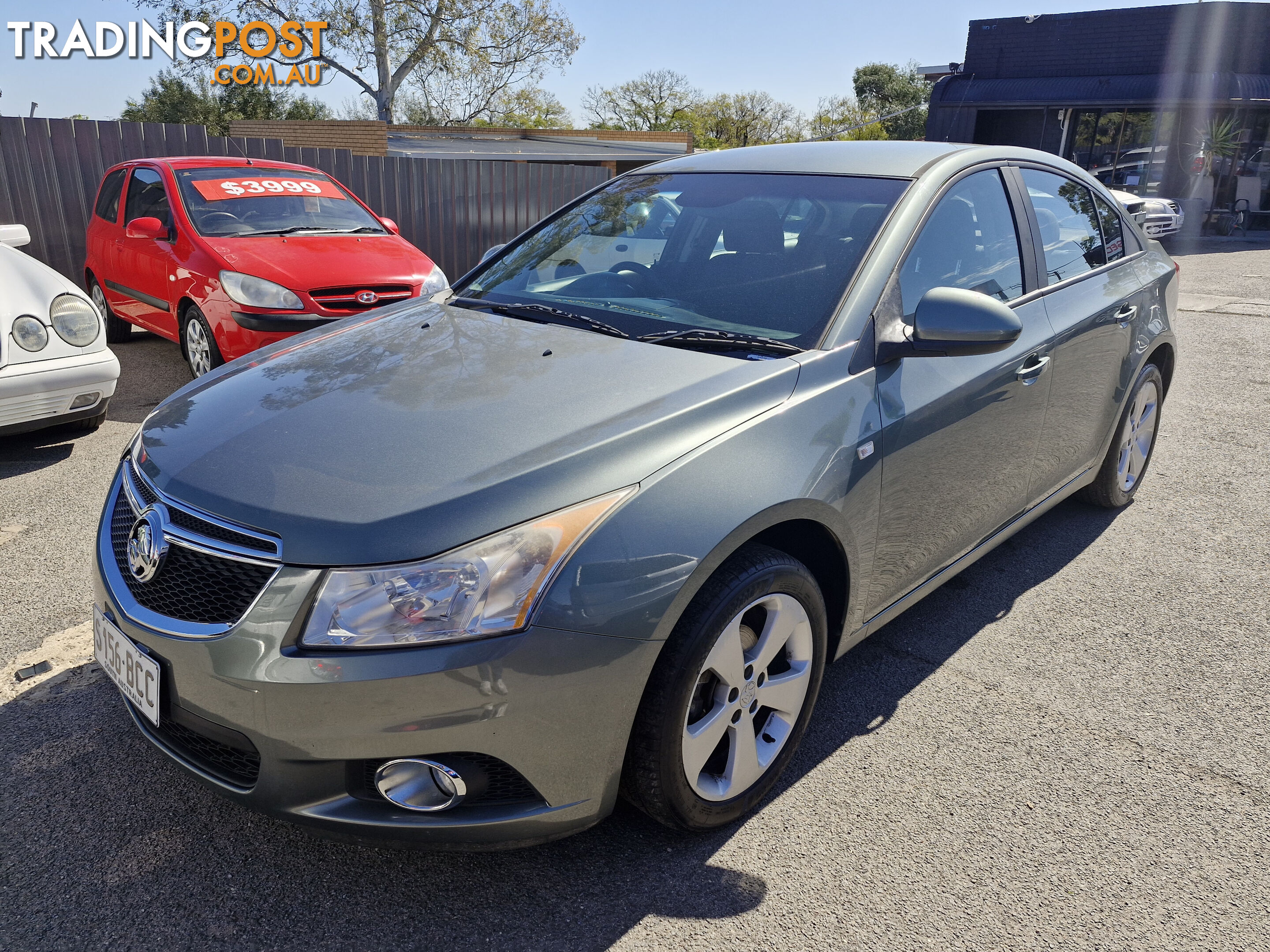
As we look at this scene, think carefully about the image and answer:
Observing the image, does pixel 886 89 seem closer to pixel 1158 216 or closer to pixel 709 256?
pixel 1158 216

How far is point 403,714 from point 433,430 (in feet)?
2.17

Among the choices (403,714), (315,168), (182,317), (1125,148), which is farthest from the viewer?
(1125,148)

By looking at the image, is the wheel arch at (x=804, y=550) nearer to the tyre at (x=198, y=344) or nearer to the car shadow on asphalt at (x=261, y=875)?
the car shadow on asphalt at (x=261, y=875)

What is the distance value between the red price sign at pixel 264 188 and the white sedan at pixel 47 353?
2038 mm

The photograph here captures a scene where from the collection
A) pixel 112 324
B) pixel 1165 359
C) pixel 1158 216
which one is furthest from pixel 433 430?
pixel 1158 216

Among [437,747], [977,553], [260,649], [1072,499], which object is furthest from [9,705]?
[1072,499]

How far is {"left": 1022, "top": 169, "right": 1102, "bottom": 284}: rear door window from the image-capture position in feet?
11.1

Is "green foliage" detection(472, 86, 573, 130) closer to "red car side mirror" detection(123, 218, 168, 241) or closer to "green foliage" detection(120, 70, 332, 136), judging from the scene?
"green foliage" detection(120, 70, 332, 136)

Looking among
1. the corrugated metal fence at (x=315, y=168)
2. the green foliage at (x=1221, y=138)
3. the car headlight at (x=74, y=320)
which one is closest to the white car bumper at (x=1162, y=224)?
the green foliage at (x=1221, y=138)

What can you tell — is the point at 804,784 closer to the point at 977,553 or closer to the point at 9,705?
the point at 977,553

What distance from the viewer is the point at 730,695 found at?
2188 mm

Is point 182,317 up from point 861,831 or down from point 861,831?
up

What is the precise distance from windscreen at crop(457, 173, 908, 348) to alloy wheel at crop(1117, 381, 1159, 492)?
6.67 ft

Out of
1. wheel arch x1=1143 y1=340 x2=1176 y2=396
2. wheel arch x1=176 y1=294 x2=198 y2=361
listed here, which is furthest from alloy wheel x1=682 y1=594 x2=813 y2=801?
wheel arch x1=176 y1=294 x2=198 y2=361
